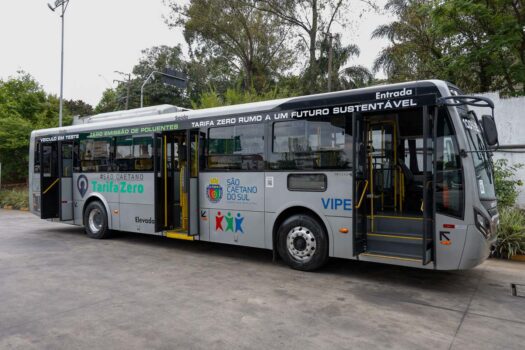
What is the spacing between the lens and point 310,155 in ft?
22.9

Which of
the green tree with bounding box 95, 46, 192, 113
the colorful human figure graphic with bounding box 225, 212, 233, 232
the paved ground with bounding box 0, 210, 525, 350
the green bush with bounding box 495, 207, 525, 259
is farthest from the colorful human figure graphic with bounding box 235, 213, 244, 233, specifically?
the green tree with bounding box 95, 46, 192, 113

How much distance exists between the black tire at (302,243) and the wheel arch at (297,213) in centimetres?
7

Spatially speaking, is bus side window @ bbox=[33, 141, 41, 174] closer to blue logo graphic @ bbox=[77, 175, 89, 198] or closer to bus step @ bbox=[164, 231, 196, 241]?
blue logo graphic @ bbox=[77, 175, 89, 198]

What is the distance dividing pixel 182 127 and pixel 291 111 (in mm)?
2693

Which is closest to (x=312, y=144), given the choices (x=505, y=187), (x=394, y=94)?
(x=394, y=94)

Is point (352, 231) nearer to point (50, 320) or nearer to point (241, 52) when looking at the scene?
point (50, 320)

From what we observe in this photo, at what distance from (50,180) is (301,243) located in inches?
310

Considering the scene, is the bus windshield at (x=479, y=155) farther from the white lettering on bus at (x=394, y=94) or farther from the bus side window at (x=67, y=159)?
the bus side window at (x=67, y=159)

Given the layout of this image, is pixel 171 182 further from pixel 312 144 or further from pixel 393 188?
pixel 393 188

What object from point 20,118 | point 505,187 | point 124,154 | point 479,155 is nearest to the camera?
point 479,155

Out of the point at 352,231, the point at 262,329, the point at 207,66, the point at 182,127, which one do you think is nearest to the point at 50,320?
the point at 262,329

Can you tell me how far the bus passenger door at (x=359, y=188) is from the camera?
6.41m

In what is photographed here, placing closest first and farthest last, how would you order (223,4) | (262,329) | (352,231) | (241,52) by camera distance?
(262,329) → (352,231) → (223,4) → (241,52)

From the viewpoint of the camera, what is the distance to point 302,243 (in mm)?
7125
